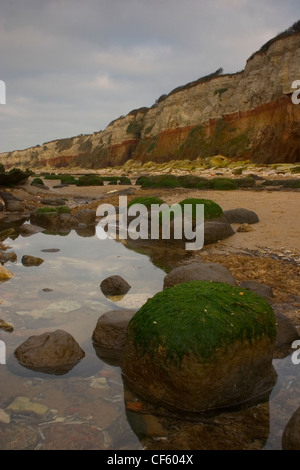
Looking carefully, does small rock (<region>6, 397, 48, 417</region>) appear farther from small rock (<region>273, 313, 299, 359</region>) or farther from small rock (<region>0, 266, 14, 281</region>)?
small rock (<region>0, 266, 14, 281</region>)

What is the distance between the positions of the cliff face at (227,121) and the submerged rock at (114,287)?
1128 inches

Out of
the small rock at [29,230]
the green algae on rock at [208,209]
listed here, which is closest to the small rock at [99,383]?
the green algae on rock at [208,209]

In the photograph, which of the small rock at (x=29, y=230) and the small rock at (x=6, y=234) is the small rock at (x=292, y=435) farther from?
the small rock at (x=29, y=230)

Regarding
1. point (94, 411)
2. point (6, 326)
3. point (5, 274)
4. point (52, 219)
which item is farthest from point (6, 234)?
point (94, 411)

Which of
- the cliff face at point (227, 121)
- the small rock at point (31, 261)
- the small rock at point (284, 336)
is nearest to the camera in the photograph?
the small rock at point (284, 336)

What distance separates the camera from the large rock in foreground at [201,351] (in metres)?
2.97

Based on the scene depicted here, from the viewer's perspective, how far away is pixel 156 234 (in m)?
9.80

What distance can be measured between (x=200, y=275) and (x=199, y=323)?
2.03m

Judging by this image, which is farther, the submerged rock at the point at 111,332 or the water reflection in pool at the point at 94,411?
the submerged rock at the point at 111,332

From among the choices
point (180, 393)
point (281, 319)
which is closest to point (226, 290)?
point (281, 319)

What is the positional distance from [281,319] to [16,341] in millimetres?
2917

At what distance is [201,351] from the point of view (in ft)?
9.74

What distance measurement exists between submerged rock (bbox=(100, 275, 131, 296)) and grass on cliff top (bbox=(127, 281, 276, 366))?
195cm
